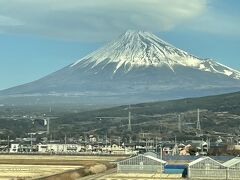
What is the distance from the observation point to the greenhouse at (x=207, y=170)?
213ft

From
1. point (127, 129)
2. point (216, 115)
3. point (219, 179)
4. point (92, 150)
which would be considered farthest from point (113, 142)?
point (219, 179)

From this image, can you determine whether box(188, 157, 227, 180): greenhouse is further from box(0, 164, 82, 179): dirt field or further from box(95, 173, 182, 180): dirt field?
box(0, 164, 82, 179): dirt field

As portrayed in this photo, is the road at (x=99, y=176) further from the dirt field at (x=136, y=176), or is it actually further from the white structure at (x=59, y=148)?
the white structure at (x=59, y=148)

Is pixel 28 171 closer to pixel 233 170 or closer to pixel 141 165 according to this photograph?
pixel 141 165

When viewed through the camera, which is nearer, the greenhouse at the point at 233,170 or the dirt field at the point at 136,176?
the dirt field at the point at 136,176

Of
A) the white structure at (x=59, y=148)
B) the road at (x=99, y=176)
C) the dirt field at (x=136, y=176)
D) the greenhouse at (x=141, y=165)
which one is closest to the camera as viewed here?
the road at (x=99, y=176)

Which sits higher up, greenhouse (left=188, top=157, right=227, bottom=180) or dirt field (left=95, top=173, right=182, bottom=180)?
greenhouse (left=188, top=157, right=227, bottom=180)

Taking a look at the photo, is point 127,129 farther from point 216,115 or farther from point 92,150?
point 92,150

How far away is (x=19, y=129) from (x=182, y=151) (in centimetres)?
7596

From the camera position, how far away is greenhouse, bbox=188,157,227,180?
6488cm

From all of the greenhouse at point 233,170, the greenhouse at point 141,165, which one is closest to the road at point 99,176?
the greenhouse at point 141,165

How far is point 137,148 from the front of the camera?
4946 inches

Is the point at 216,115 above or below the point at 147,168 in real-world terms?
above

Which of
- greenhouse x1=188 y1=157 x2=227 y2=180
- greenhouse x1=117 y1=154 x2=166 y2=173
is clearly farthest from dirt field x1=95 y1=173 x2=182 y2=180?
greenhouse x1=117 y1=154 x2=166 y2=173
